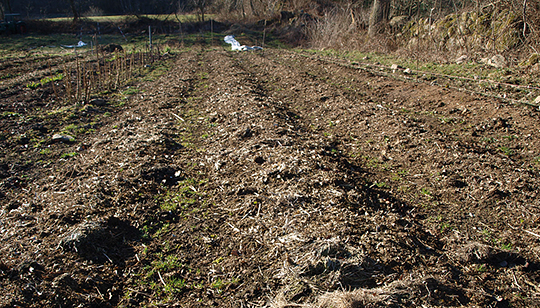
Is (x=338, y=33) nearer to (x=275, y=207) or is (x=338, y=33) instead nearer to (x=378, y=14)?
(x=378, y=14)

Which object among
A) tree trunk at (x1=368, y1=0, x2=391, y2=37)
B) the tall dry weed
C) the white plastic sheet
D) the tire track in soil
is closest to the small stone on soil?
the tire track in soil

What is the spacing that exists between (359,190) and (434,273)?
1228 millimetres

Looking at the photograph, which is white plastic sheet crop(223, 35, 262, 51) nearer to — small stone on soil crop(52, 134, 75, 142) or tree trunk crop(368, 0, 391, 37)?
tree trunk crop(368, 0, 391, 37)

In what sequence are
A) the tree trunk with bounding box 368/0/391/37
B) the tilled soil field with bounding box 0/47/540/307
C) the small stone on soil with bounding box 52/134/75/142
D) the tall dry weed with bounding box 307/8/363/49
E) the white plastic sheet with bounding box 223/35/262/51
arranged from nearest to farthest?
the tilled soil field with bounding box 0/47/540/307 < the small stone on soil with bounding box 52/134/75/142 < the tree trunk with bounding box 368/0/391/37 < the tall dry weed with bounding box 307/8/363/49 < the white plastic sheet with bounding box 223/35/262/51

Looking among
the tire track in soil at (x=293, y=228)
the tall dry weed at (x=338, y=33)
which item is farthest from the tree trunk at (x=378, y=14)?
the tire track in soil at (x=293, y=228)

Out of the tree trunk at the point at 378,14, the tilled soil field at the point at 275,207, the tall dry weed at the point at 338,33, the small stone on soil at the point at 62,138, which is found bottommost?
the small stone on soil at the point at 62,138

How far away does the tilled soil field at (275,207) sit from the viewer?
2.48 m

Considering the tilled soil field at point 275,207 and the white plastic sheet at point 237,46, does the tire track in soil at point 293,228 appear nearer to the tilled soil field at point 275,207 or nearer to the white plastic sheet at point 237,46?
the tilled soil field at point 275,207

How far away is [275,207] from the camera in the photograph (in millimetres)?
3311

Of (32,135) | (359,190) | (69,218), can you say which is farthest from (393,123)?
(32,135)

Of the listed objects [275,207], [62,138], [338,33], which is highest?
[338,33]

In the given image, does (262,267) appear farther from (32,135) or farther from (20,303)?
(32,135)

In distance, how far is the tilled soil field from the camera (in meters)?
2.48

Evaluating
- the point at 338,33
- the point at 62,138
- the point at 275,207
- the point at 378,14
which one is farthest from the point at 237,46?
the point at 275,207
